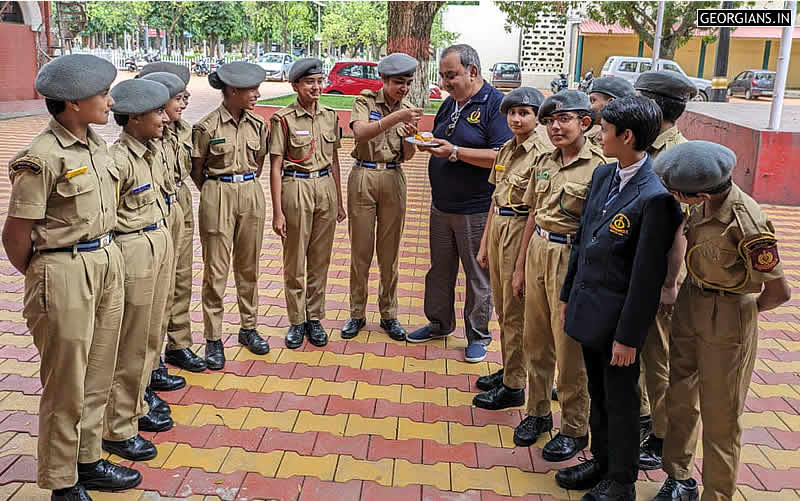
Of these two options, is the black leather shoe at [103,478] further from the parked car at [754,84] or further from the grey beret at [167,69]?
the parked car at [754,84]

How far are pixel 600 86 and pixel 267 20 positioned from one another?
43715 mm

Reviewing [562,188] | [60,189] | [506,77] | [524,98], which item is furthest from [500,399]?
[506,77]

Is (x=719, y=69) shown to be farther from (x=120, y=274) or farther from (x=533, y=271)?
(x=120, y=274)

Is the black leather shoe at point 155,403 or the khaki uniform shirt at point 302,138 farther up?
the khaki uniform shirt at point 302,138

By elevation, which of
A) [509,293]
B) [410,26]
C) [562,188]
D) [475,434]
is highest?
[410,26]

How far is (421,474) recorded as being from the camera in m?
3.33

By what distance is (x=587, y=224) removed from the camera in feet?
9.94

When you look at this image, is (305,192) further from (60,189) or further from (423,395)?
(60,189)

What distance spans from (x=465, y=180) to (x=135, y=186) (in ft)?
6.80

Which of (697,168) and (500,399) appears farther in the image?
(500,399)

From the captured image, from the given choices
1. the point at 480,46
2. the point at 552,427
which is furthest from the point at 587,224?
the point at 480,46

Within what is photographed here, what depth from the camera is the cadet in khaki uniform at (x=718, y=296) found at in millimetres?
2625

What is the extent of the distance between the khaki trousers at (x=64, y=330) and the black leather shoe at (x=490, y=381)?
7.20ft

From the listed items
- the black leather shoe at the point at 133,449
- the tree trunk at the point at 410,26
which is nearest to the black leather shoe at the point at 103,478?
the black leather shoe at the point at 133,449
